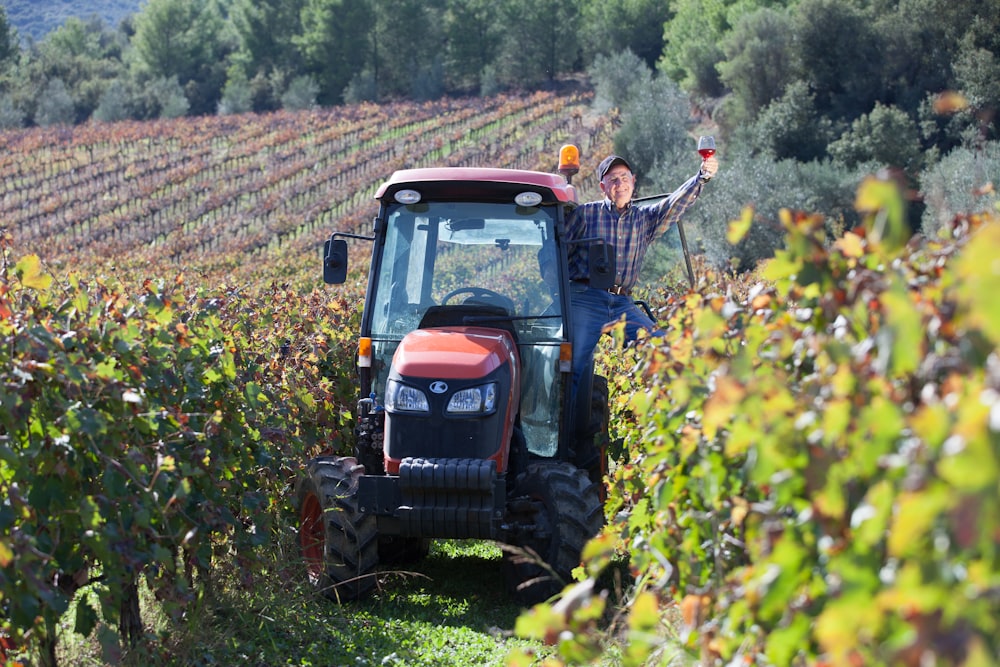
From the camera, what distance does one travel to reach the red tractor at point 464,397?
5.37 m

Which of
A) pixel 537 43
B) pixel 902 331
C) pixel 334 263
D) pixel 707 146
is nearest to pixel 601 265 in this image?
pixel 707 146

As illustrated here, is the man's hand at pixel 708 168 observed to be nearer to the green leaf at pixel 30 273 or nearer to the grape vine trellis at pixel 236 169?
the green leaf at pixel 30 273

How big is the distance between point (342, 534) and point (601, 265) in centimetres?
189

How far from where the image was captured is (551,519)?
5.38m

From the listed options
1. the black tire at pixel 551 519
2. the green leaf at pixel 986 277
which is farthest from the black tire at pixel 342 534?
the green leaf at pixel 986 277

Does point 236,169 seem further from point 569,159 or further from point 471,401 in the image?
point 471,401

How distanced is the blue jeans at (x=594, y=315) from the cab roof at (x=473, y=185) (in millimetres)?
718

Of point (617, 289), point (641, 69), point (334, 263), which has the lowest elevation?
point (617, 289)

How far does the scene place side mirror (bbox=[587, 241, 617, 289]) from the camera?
5.87 meters

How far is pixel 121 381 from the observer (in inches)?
159

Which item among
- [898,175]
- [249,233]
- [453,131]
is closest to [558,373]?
[898,175]

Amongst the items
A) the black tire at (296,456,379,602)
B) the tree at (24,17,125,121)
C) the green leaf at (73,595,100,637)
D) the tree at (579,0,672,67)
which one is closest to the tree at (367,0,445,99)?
the tree at (579,0,672,67)

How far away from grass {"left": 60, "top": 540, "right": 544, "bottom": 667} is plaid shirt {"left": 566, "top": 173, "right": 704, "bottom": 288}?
2.21 metres

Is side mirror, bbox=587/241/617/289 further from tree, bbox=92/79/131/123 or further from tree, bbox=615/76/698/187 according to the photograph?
tree, bbox=92/79/131/123
